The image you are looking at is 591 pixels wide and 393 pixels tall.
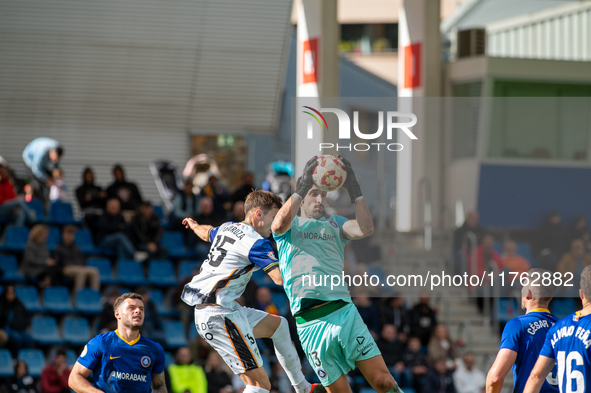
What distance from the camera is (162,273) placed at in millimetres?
15078

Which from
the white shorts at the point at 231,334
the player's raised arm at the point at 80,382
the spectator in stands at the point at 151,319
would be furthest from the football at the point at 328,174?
the spectator in stands at the point at 151,319

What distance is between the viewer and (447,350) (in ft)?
46.1

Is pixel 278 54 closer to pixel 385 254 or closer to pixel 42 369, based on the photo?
pixel 385 254

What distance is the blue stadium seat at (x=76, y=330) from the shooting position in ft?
44.6

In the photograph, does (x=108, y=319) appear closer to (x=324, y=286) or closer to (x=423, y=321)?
(x=423, y=321)

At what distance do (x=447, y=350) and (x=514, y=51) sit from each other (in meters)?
11.1

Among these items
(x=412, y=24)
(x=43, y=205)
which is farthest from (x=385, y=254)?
(x=43, y=205)

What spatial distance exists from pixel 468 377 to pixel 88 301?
6354 mm

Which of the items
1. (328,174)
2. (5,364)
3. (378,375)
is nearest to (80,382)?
(378,375)

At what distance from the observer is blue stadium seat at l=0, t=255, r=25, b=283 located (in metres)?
14.0

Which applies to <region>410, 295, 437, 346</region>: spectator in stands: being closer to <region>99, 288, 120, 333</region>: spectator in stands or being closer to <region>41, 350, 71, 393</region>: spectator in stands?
<region>99, 288, 120, 333</region>: spectator in stands

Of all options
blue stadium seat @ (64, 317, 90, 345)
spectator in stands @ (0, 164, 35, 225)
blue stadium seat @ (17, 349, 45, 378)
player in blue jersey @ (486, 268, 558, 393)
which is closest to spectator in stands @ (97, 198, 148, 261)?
spectator in stands @ (0, 164, 35, 225)

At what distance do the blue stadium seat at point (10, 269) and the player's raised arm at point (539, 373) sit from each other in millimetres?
10200

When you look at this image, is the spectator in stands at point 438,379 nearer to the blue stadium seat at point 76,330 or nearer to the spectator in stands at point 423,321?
the spectator in stands at point 423,321
